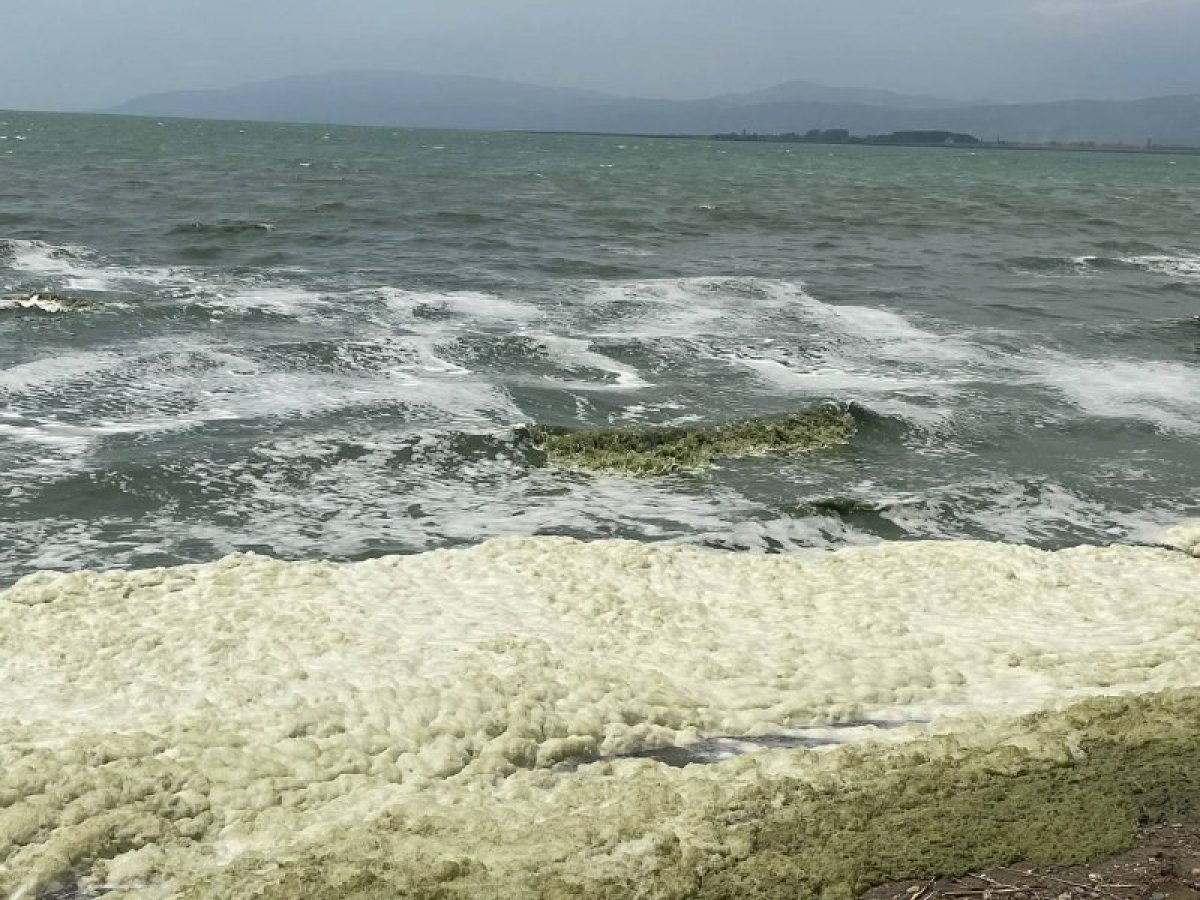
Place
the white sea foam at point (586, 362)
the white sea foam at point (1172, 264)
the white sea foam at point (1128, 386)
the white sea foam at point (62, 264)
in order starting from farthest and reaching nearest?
1. the white sea foam at point (1172, 264)
2. the white sea foam at point (62, 264)
3. the white sea foam at point (586, 362)
4. the white sea foam at point (1128, 386)

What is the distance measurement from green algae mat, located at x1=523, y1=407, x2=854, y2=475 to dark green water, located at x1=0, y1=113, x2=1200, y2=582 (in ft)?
A: 1.28

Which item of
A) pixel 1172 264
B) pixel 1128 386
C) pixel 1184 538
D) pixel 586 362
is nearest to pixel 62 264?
pixel 586 362

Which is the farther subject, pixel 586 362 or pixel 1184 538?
pixel 586 362

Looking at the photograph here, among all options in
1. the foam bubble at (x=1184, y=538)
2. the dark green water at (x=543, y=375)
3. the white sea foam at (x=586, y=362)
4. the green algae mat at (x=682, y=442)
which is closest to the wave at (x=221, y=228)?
the dark green water at (x=543, y=375)

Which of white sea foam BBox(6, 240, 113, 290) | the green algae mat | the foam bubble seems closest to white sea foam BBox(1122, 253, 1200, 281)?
the green algae mat

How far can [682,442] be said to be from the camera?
47.4 ft

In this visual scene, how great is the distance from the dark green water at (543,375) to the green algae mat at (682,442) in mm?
392

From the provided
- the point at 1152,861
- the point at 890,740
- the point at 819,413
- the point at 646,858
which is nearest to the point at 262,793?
the point at 646,858

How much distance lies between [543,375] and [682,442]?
4.37 meters

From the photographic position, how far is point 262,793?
6.21m

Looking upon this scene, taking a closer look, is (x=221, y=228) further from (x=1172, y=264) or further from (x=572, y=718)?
(x=572, y=718)

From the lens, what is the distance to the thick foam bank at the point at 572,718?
18.5 ft

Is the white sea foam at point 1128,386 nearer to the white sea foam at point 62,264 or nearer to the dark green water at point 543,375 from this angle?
the dark green water at point 543,375

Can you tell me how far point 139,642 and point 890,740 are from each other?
5.11 m
